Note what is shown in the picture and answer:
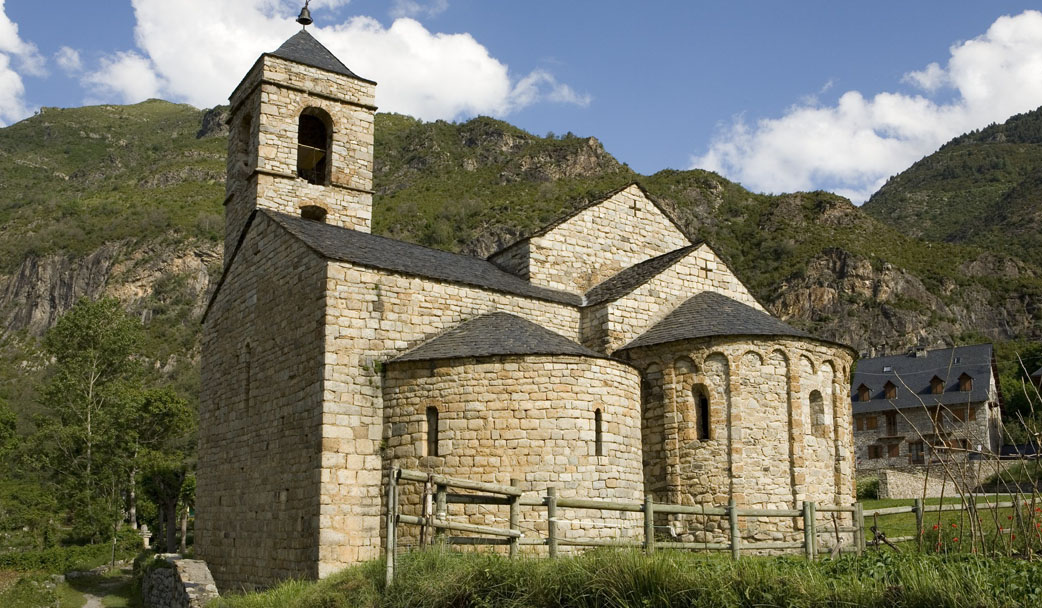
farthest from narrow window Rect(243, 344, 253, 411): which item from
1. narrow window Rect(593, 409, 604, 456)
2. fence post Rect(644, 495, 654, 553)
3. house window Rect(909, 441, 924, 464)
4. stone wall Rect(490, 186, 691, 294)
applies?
house window Rect(909, 441, 924, 464)

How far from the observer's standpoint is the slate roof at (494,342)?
48.2 feet

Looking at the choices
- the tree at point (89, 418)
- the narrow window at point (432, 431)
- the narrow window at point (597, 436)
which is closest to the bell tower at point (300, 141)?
the narrow window at point (432, 431)

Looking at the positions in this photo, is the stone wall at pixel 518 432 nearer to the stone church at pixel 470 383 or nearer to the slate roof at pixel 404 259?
the stone church at pixel 470 383

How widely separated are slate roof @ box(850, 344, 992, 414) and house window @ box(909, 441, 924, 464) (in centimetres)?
205

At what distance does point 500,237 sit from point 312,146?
45.6m

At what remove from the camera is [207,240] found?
8725 centimetres

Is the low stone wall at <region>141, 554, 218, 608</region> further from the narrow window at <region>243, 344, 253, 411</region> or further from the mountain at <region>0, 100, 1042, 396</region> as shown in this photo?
the mountain at <region>0, 100, 1042, 396</region>

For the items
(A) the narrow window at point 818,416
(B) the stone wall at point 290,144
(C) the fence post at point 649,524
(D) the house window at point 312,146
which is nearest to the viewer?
(C) the fence post at point 649,524

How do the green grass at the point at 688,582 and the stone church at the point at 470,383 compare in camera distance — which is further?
the stone church at the point at 470,383

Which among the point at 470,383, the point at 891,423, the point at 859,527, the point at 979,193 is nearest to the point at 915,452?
the point at 891,423

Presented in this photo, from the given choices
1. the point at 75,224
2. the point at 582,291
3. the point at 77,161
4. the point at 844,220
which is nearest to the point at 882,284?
the point at 844,220

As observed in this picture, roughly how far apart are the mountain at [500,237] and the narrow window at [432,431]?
140 feet

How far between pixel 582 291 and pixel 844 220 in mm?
66414

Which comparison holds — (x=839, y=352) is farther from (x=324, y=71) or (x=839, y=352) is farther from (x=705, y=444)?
(x=324, y=71)
